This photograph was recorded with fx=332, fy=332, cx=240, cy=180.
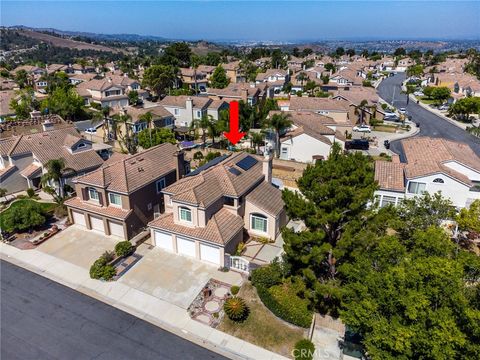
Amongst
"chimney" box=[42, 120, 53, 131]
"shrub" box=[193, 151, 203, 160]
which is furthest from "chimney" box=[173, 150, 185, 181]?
"chimney" box=[42, 120, 53, 131]

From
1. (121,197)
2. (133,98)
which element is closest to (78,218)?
(121,197)

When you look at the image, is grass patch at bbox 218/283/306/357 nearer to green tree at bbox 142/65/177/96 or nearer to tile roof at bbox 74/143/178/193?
tile roof at bbox 74/143/178/193

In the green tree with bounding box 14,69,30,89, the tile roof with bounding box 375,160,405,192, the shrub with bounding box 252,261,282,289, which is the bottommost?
the shrub with bounding box 252,261,282,289

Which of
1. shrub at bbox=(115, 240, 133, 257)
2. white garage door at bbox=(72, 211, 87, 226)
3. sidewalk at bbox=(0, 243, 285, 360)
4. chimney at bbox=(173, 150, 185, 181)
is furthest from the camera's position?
chimney at bbox=(173, 150, 185, 181)

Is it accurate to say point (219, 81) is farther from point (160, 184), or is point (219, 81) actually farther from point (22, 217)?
point (22, 217)

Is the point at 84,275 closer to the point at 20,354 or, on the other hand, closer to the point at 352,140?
the point at 20,354

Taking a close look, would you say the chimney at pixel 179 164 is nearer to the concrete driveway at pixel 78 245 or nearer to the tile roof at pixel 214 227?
the tile roof at pixel 214 227

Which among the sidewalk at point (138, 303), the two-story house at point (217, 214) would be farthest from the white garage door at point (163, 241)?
the sidewalk at point (138, 303)

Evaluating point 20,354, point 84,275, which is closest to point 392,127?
point 84,275
